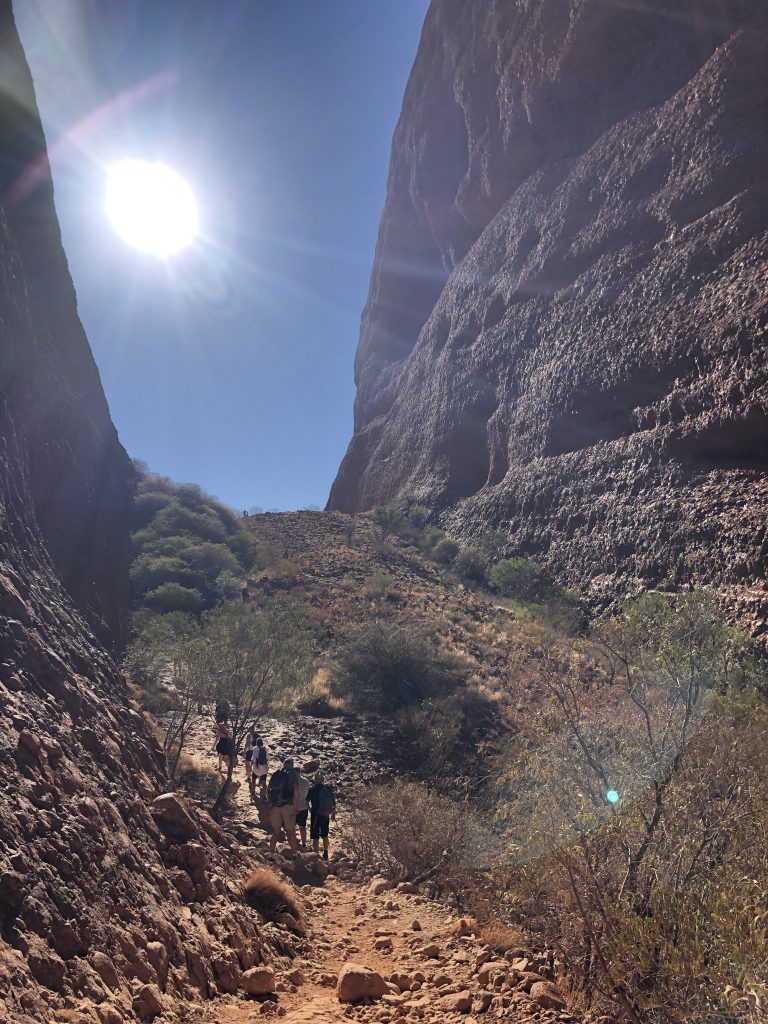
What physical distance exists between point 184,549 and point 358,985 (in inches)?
1059

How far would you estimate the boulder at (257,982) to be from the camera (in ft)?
15.0

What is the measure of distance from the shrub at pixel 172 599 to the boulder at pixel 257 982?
2024 centimetres

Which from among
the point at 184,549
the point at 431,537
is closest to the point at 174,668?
the point at 184,549

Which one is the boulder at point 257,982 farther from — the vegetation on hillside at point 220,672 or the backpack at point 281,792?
the vegetation on hillside at point 220,672

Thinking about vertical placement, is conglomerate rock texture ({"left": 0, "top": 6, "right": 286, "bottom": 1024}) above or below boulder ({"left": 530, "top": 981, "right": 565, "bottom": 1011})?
above

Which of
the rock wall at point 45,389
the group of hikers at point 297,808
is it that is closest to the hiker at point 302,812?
the group of hikers at point 297,808

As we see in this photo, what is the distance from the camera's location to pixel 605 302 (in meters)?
29.6

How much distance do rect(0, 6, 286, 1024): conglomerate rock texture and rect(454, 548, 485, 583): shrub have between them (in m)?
23.3

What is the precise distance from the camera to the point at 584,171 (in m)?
33.9

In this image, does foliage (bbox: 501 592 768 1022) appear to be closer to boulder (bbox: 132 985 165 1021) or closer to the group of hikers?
boulder (bbox: 132 985 165 1021)

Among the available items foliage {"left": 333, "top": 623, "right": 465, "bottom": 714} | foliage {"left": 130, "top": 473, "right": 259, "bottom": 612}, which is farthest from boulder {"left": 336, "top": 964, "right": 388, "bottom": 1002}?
foliage {"left": 130, "top": 473, "right": 259, "bottom": 612}

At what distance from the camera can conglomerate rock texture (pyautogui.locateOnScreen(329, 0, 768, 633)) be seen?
22047 mm

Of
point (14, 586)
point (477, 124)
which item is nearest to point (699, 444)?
point (14, 586)

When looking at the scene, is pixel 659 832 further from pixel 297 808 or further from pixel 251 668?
pixel 251 668
